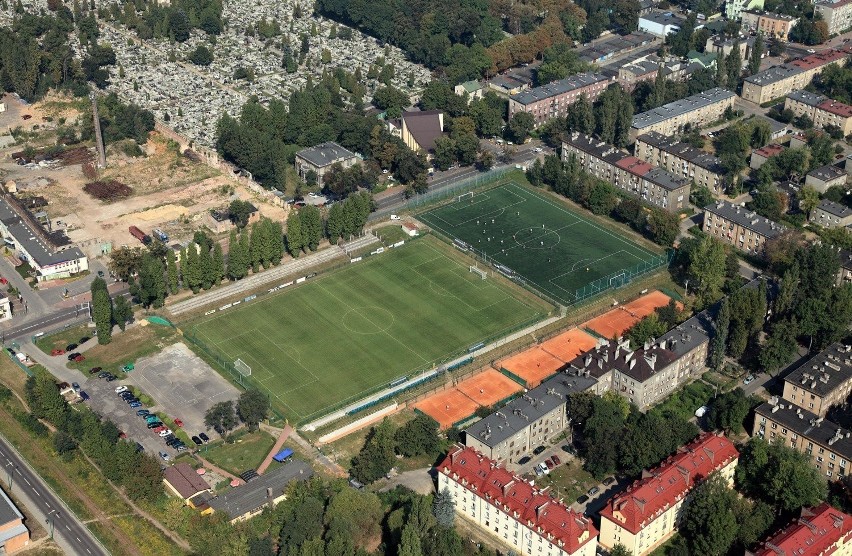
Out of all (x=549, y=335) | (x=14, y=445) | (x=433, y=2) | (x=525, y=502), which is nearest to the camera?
(x=525, y=502)

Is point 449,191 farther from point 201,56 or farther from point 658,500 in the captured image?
point 658,500

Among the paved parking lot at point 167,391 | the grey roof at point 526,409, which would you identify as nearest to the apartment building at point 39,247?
the paved parking lot at point 167,391

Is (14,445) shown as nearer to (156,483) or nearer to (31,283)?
(156,483)

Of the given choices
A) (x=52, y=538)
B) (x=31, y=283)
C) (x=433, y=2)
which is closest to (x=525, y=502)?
(x=52, y=538)

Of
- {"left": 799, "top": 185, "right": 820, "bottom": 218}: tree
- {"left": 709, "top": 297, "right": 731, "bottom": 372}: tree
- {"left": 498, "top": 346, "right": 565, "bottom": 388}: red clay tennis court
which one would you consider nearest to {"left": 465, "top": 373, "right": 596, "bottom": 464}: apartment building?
{"left": 498, "top": 346, "right": 565, "bottom": 388}: red clay tennis court

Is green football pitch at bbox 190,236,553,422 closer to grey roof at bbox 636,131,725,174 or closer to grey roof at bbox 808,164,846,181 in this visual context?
grey roof at bbox 636,131,725,174
